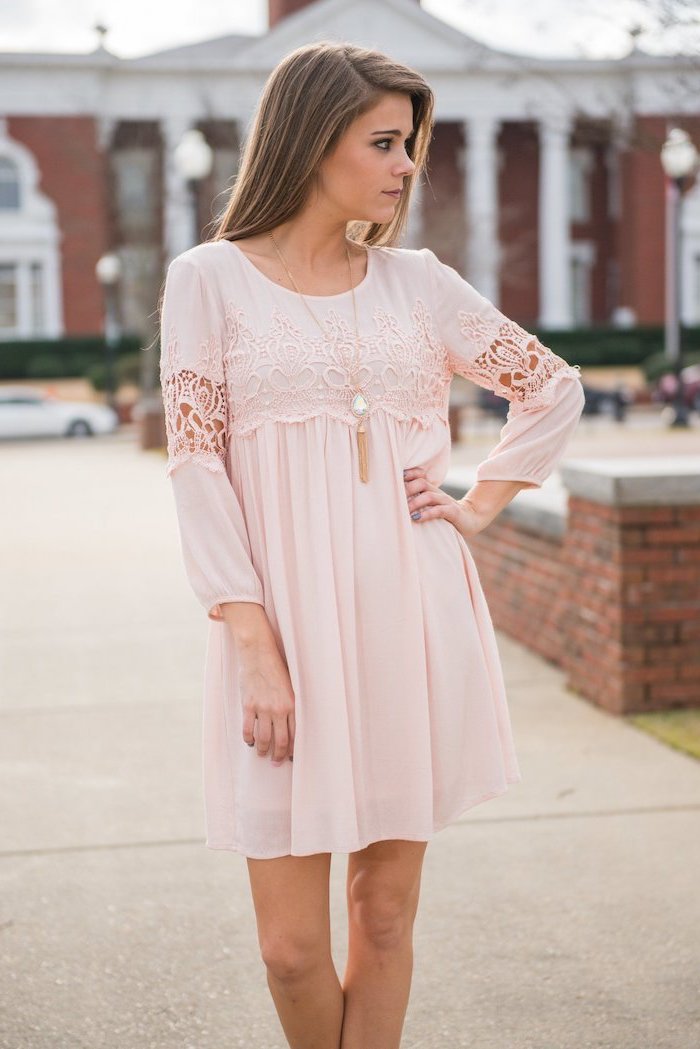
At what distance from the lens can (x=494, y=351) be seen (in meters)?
2.75

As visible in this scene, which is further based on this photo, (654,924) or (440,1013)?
(654,924)

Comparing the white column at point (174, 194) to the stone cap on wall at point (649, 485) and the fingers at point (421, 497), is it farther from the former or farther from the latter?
the fingers at point (421, 497)

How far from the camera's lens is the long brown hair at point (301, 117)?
8.07ft

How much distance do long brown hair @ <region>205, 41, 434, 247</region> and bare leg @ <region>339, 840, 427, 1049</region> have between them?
115 centimetres

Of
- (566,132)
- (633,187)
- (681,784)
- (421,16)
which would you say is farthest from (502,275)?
(681,784)

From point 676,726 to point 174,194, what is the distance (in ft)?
128

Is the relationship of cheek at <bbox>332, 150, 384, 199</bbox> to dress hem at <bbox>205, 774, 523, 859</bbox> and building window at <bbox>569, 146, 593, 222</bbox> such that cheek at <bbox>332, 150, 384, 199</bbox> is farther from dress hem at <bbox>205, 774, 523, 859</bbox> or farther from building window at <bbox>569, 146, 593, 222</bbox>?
building window at <bbox>569, 146, 593, 222</bbox>

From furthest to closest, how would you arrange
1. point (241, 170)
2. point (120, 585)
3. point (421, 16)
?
point (421, 16), point (120, 585), point (241, 170)

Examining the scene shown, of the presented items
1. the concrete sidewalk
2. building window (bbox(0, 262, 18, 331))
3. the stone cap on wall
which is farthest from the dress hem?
building window (bbox(0, 262, 18, 331))

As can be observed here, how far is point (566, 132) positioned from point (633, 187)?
3989cm

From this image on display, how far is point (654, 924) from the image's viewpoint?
374cm

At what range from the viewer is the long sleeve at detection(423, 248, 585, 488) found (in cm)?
272

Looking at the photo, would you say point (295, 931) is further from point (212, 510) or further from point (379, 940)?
point (212, 510)

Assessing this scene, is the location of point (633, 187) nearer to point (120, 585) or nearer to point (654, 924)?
point (120, 585)
